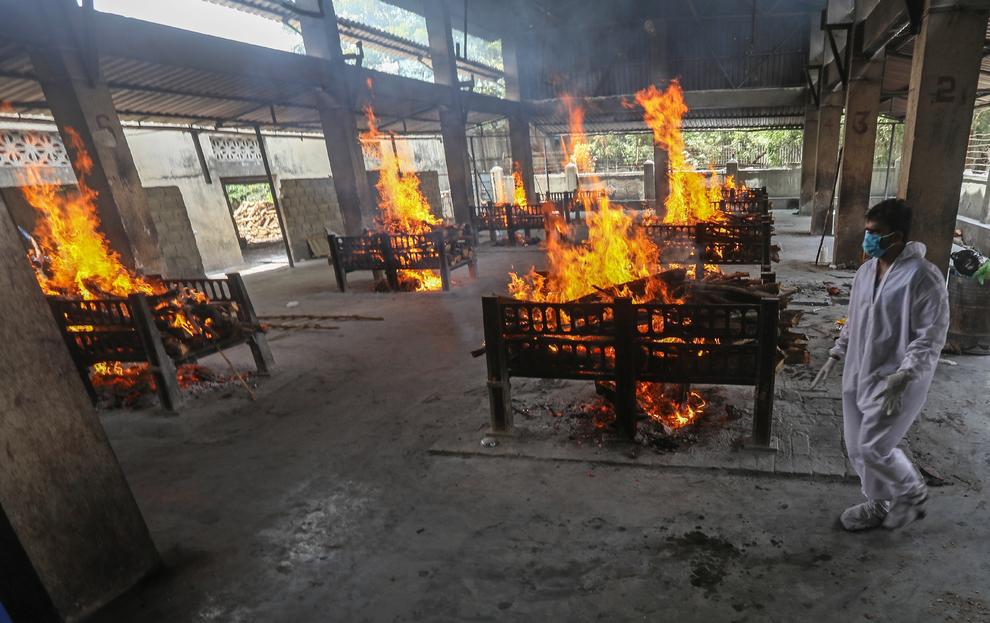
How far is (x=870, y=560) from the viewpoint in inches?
112

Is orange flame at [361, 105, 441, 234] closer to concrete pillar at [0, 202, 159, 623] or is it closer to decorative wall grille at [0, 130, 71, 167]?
decorative wall grille at [0, 130, 71, 167]

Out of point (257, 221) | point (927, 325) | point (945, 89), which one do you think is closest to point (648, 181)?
point (945, 89)

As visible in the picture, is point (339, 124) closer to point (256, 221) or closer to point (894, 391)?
point (894, 391)

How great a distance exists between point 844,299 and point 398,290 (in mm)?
8708

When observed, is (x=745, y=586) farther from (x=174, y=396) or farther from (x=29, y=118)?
(x=29, y=118)

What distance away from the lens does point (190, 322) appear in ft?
20.0

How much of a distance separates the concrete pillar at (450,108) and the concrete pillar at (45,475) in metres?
14.7

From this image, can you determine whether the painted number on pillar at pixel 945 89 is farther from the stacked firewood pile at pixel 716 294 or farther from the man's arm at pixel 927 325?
the man's arm at pixel 927 325

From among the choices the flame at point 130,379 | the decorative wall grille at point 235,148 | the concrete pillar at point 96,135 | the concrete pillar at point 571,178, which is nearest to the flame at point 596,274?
the flame at point 130,379

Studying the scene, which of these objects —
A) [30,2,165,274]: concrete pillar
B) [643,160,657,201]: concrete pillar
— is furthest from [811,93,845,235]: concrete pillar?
[30,2,165,274]: concrete pillar

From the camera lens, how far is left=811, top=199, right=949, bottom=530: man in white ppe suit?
9.15 feet

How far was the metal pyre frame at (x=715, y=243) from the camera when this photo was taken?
7.93 metres

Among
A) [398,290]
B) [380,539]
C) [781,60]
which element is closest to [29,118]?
[398,290]

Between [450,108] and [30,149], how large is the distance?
10802mm
